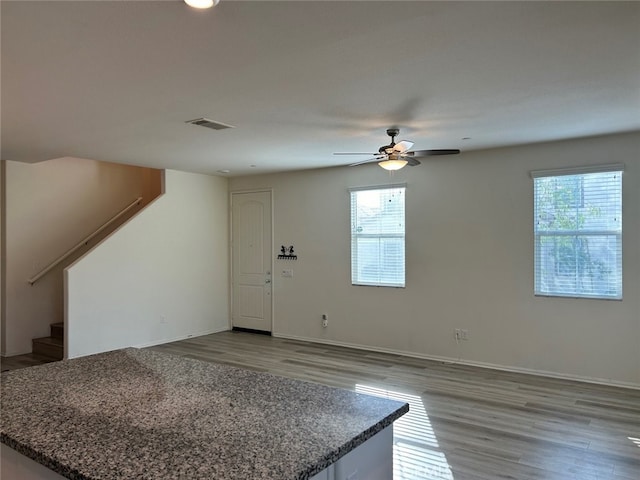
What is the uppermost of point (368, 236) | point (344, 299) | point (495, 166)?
point (495, 166)

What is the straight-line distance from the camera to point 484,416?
397cm

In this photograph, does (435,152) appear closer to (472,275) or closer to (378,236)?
(472,275)

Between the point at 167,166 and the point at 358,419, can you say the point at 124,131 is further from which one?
the point at 358,419

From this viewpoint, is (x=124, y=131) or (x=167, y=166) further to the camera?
(x=167, y=166)

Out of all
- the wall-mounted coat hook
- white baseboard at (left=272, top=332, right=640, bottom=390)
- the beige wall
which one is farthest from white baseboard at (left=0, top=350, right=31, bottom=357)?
the wall-mounted coat hook

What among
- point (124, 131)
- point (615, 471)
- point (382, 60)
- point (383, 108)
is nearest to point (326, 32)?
point (382, 60)

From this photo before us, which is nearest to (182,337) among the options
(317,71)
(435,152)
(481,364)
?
(481,364)

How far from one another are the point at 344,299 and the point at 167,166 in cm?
317

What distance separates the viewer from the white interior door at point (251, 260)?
7.57m

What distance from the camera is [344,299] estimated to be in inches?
266

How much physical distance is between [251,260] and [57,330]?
295cm

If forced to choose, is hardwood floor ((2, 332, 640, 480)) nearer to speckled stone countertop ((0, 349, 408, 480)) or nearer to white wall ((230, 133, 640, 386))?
white wall ((230, 133, 640, 386))

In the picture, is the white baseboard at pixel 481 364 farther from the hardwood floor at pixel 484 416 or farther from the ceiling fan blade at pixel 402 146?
the ceiling fan blade at pixel 402 146

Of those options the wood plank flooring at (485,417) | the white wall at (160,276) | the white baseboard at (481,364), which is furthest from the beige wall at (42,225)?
the white baseboard at (481,364)
